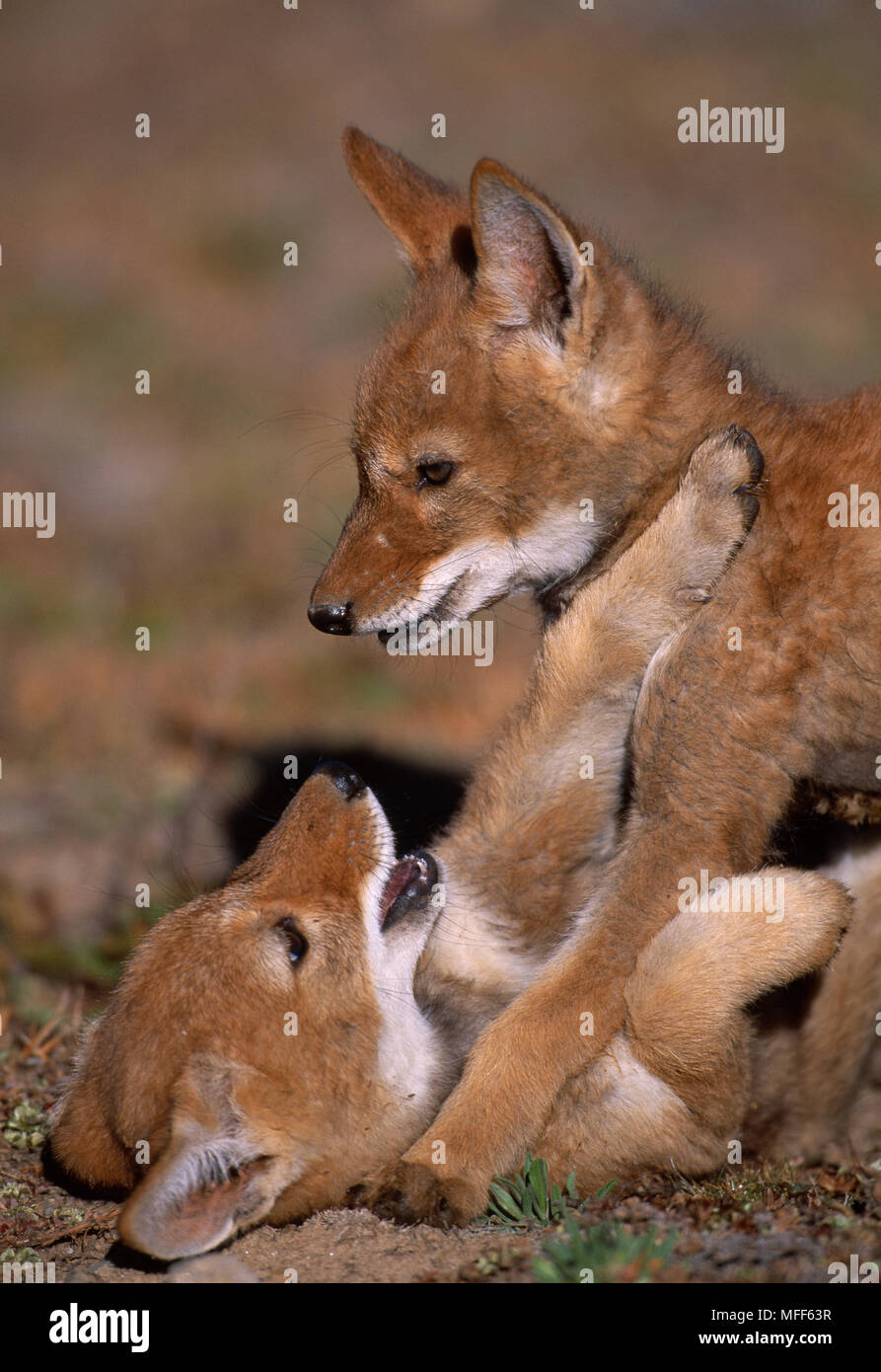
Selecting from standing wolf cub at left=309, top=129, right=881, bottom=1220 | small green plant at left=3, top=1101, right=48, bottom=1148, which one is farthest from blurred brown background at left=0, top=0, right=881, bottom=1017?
small green plant at left=3, top=1101, right=48, bottom=1148

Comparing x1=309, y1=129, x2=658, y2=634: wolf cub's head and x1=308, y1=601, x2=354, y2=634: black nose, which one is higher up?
x1=309, y1=129, x2=658, y2=634: wolf cub's head

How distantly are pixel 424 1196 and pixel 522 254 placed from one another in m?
2.64

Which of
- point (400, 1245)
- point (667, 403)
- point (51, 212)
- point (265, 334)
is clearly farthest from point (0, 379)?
point (400, 1245)

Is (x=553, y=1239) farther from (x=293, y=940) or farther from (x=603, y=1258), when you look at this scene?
(x=293, y=940)

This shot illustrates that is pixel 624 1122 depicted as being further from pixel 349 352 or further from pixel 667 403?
pixel 349 352

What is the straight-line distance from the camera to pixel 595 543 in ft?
13.2

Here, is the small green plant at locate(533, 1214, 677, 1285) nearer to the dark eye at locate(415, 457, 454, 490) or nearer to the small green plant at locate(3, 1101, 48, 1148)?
the small green plant at locate(3, 1101, 48, 1148)

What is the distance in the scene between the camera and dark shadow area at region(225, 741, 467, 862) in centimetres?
549

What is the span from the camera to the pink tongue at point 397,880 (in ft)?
12.8

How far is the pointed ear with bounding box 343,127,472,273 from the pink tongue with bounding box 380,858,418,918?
Answer: 201 centimetres

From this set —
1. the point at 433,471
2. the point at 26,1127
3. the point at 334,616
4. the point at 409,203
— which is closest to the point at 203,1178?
the point at 26,1127

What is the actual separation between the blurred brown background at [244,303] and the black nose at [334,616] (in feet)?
A: 2.62

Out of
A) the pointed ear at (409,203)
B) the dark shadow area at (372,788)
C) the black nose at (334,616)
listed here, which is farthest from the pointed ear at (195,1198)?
the pointed ear at (409,203)

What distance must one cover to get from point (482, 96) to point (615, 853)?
810 inches
